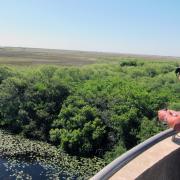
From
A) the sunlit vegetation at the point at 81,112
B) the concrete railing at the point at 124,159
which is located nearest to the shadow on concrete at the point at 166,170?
the concrete railing at the point at 124,159

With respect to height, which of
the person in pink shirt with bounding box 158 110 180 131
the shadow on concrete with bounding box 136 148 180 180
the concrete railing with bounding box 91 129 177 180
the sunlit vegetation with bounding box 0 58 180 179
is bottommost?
the sunlit vegetation with bounding box 0 58 180 179

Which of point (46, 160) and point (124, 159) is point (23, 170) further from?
point (124, 159)

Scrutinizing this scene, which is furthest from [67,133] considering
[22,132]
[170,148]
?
[170,148]

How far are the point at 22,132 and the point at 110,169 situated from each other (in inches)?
1466

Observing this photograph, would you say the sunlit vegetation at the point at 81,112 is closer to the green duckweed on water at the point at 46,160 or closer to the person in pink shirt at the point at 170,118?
the green duckweed on water at the point at 46,160

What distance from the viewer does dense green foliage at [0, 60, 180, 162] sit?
34.2 meters

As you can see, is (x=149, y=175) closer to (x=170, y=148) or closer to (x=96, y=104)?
(x=170, y=148)

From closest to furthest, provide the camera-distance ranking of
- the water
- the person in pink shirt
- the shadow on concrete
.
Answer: the shadow on concrete, the person in pink shirt, the water

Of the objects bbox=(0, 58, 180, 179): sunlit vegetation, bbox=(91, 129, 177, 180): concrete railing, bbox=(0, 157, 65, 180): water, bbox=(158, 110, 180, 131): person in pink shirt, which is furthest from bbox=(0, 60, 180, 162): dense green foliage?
bbox=(158, 110, 180, 131): person in pink shirt

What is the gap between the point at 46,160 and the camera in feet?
104

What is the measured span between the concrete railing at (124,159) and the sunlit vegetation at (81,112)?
25.0 m

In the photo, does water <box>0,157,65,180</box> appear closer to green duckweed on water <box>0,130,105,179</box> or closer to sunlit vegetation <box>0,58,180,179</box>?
green duckweed on water <box>0,130,105,179</box>

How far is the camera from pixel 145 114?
3700cm

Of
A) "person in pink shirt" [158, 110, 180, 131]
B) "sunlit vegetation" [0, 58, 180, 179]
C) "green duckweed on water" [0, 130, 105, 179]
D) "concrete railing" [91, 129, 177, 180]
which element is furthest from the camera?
"sunlit vegetation" [0, 58, 180, 179]
